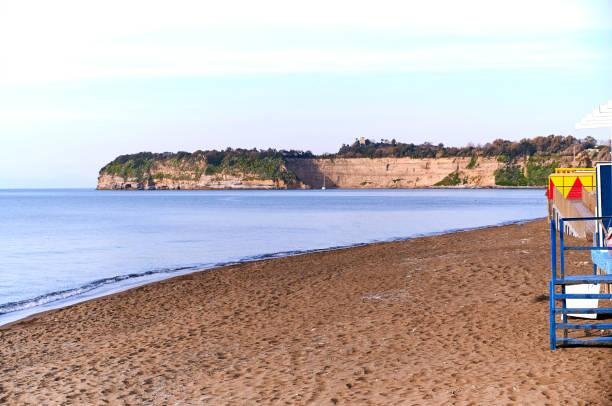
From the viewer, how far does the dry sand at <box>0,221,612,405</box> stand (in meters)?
7.28

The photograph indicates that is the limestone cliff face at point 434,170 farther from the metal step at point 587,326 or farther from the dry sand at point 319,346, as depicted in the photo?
the metal step at point 587,326

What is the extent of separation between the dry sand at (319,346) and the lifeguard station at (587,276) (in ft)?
0.86

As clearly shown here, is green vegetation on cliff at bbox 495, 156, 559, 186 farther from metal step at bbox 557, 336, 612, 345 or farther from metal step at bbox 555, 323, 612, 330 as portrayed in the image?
metal step at bbox 555, 323, 612, 330

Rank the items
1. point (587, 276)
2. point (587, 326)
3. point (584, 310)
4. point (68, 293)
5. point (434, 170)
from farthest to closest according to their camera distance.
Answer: point (434, 170), point (68, 293), point (584, 310), point (587, 276), point (587, 326)

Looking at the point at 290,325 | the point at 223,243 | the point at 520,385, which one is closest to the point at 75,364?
the point at 290,325

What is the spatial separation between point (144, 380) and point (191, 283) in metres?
9.40

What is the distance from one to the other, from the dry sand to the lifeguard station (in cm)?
26

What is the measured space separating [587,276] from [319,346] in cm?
297

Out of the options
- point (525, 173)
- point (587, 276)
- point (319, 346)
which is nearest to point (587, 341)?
point (587, 276)

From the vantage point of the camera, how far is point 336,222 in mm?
49906

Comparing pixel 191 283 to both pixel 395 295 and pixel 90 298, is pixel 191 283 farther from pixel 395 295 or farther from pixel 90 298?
pixel 395 295

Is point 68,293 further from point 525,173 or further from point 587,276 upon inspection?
point 525,173

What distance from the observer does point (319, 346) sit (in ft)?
30.5

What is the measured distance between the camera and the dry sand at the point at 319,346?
23.9 feet
